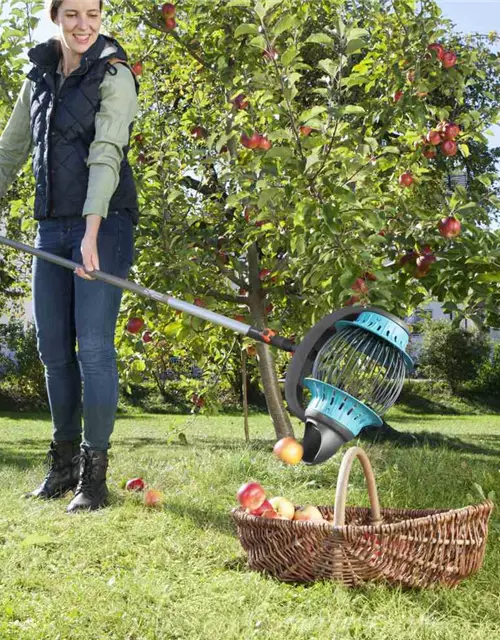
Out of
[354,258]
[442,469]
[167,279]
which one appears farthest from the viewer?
[167,279]

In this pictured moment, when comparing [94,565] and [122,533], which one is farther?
[122,533]

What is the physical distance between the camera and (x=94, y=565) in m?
2.58

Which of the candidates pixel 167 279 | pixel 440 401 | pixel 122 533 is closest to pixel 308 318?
pixel 167 279

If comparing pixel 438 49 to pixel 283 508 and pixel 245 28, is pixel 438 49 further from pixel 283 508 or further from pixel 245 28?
pixel 283 508

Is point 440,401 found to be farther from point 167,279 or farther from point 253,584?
point 253,584

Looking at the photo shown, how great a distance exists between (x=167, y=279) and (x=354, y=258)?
4.07ft

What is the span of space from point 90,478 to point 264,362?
6.43 feet

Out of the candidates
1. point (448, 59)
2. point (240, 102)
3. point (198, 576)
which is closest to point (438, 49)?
point (448, 59)

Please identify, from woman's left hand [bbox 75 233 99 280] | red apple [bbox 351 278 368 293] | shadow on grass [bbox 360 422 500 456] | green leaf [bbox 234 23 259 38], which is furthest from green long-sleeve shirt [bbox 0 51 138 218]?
shadow on grass [bbox 360 422 500 456]

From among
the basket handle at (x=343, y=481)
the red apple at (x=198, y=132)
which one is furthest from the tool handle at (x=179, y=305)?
the red apple at (x=198, y=132)

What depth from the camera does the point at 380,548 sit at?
7.56ft

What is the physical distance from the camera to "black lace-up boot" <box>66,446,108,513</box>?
10.5ft

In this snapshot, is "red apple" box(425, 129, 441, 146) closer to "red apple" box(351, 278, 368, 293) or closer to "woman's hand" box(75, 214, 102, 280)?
"red apple" box(351, 278, 368, 293)

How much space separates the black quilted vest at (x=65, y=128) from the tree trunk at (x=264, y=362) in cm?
202
